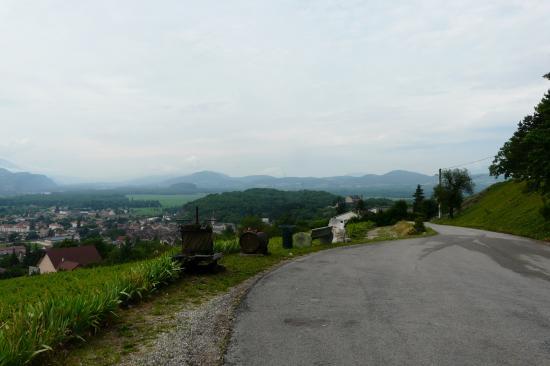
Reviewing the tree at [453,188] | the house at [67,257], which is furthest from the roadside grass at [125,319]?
the tree at [453,188]

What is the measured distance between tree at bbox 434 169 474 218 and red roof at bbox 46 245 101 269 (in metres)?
50.5

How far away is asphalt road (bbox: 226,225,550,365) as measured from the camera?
5867 mm

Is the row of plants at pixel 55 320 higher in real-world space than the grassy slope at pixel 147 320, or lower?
higher

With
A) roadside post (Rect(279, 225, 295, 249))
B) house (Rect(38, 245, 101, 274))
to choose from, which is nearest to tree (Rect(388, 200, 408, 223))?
roadside post (Rect(279, 225, 295, 249))

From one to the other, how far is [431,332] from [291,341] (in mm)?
2284

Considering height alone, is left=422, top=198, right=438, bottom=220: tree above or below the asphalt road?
below

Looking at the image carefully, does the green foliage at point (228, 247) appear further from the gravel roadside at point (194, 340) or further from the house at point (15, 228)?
the house at point (15, 228)

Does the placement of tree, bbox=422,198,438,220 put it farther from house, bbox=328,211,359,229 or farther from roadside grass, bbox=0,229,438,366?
roadside grass, bbox=0,229,438,366

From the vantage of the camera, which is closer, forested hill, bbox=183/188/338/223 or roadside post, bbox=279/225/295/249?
roadside post, bbox=279/225/295/249

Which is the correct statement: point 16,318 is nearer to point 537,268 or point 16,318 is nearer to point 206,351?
point 206,351

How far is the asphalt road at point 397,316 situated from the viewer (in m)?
5.87

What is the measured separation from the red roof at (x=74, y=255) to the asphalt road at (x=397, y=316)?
36.4 metres

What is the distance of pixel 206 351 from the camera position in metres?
6.10

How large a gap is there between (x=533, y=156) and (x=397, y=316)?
61.2 ft
